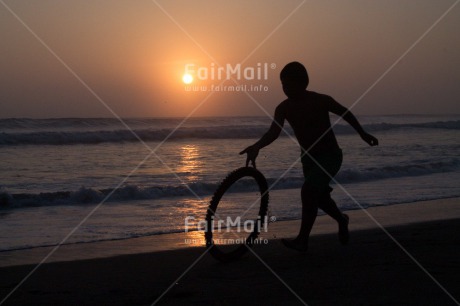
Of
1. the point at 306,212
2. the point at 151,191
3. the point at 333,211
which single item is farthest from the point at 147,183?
the point at 306,212

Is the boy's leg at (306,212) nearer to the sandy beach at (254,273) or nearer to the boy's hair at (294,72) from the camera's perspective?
the sandy beach at (254,273)

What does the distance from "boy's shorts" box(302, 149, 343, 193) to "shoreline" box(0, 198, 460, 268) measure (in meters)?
1.87

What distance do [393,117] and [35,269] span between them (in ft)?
173

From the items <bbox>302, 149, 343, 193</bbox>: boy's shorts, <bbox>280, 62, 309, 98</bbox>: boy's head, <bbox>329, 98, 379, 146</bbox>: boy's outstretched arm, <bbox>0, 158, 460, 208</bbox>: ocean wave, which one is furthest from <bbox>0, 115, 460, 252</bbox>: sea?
<bbox>329, 98, 379, 146</bbox>: boy's outstretched arm

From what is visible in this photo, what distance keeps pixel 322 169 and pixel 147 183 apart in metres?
8.61

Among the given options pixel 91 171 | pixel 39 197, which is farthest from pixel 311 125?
pixel 91 171

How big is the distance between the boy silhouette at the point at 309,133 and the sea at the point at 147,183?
3101 mm

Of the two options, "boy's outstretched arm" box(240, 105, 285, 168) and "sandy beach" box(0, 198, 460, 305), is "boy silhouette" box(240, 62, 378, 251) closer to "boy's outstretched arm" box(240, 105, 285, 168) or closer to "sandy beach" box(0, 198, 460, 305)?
"boy's outstretched arm" box(240, 105, 285, 168)

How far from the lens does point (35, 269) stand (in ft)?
20.0

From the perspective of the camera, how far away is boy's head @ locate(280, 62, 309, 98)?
5898 mm

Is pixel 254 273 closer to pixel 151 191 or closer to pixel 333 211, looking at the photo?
pixel 333 211

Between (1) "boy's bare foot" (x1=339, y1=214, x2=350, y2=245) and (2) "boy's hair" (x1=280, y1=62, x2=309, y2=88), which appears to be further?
(1) "boy's bare foot" (x1=339, y1=214, x2=350, y2=245)

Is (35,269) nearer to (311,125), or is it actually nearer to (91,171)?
(311,125)

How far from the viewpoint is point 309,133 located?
19.8 feet
